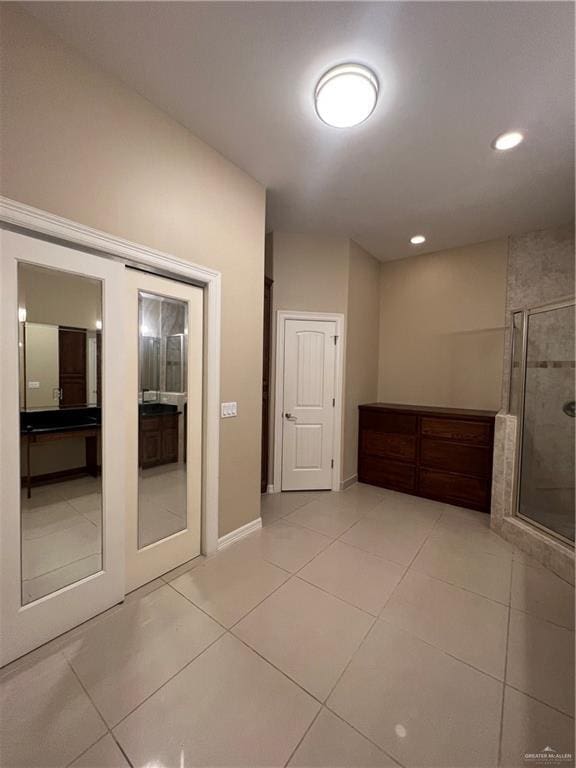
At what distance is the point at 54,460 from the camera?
1617mm

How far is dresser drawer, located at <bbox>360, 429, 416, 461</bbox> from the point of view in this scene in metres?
3.57

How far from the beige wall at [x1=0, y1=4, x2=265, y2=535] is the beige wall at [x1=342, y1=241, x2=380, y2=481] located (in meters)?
1.47

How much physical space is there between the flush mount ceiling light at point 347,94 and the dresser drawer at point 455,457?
303 centimetres

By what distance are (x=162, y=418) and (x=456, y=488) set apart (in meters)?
3.10

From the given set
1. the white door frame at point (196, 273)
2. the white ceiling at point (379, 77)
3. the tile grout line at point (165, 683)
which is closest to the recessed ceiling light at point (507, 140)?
the white ceiling at point (379, 77)

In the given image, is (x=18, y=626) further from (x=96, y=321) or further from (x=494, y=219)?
(x=494, y=219)

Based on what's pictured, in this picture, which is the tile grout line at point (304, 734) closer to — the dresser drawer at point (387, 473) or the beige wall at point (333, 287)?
the beige wall at point (333, 287)

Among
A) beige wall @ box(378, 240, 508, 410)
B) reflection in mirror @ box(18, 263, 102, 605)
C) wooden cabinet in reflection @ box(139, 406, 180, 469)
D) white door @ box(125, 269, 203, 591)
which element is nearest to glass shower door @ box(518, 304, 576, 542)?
beige wall @ box(378, 240, 508, 410)

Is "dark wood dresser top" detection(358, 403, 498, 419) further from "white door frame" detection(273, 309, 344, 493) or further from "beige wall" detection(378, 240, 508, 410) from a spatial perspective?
"white door frame" detection(273, 309, 344, 493)

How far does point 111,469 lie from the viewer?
1.75 meters

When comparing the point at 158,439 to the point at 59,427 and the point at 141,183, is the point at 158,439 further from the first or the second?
the point at 141,183

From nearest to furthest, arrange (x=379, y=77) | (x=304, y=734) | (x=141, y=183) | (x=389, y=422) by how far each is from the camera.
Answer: (x=304, y=734) → (x=379, y=77) → (x=141, y=183) → (x=389, y=422)

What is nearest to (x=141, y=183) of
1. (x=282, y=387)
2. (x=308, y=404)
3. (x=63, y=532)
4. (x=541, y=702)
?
(x=63, y=532)

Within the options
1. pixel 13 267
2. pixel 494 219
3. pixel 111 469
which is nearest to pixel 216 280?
pixel 13 267
